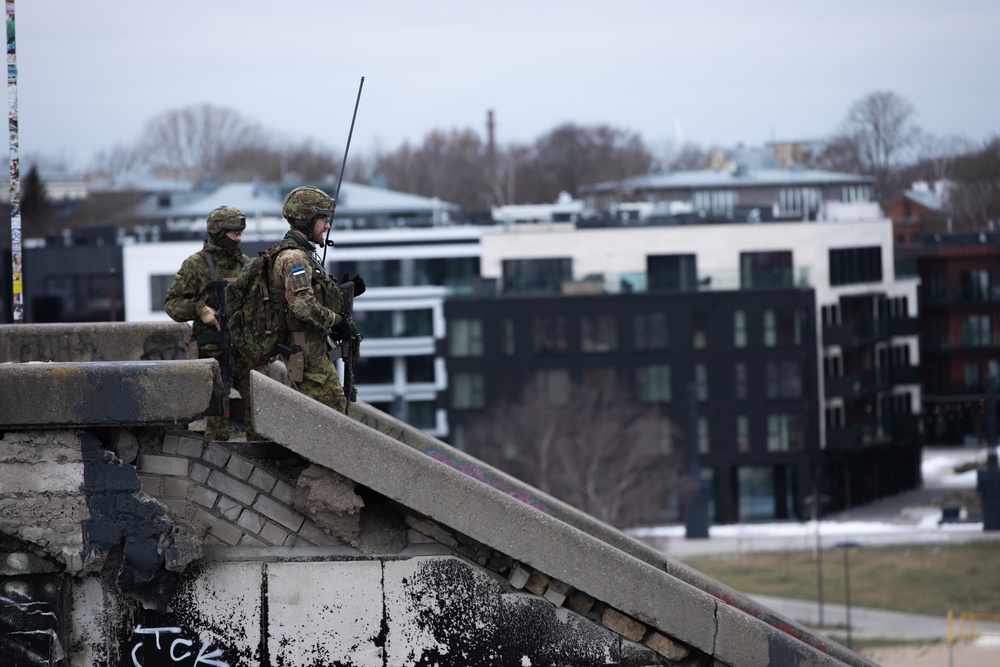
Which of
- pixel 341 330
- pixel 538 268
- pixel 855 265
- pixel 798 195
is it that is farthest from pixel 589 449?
pixel 341 330

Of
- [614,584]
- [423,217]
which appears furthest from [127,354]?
[423,217]

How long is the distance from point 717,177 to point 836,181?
24.1 ft

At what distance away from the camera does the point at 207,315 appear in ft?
41.3

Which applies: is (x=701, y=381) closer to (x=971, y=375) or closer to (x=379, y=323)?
(x=379, y=323)

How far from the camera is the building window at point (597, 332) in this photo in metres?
68.8

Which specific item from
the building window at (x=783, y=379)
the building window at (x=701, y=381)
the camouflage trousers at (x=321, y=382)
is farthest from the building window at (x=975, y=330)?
the camouflage trousers at (x=321, y=382)

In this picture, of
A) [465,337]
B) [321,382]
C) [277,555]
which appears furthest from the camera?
[465,337]

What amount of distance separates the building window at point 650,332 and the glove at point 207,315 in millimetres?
56623

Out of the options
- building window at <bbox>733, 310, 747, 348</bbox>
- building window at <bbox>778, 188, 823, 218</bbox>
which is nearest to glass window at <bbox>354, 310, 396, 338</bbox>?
building window at <bbox>733, 310, 747, 348</bbox>

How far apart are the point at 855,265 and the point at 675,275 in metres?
10.1

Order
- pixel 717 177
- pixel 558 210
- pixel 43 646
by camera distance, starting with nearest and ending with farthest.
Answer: pixel 43 646
pixel 558 210
pixel 717 177

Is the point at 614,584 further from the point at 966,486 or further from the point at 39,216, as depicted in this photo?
the point at 39,216

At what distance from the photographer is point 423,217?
3551 inches

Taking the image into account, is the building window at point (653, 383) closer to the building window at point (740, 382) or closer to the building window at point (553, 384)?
the building window at point (740, 382)
